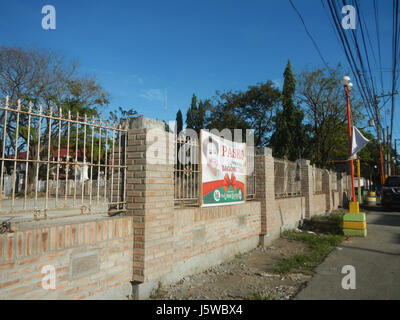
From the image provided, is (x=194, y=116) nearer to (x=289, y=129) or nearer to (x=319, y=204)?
(x=289, y=129)

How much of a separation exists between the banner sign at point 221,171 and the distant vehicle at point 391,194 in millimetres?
13005

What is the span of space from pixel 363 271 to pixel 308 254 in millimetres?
1332

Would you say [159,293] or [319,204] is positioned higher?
[319,204]

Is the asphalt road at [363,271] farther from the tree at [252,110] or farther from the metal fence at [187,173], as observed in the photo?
the tree at [252,110]

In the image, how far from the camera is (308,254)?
6.49 metres

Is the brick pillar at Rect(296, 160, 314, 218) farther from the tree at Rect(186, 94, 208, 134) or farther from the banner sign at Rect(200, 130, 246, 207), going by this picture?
the tree at Rect(186, 94, 208, 134)

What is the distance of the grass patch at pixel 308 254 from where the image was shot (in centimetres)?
546

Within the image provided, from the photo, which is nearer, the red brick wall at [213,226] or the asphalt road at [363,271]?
the asphalt road at [363,271]

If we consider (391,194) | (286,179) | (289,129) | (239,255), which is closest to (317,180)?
(286,179)

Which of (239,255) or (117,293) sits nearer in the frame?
(117,293)

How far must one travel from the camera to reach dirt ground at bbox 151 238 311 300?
4.12 m

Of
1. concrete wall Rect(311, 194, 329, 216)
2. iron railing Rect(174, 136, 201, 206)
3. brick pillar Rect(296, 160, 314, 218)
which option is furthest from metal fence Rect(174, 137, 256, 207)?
concrete wall Rect(311, 194, 329, 216)

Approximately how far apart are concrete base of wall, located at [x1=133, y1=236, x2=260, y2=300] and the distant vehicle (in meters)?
12.5

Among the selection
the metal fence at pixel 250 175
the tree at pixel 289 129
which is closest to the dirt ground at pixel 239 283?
the metal fence at pixel 250 175
